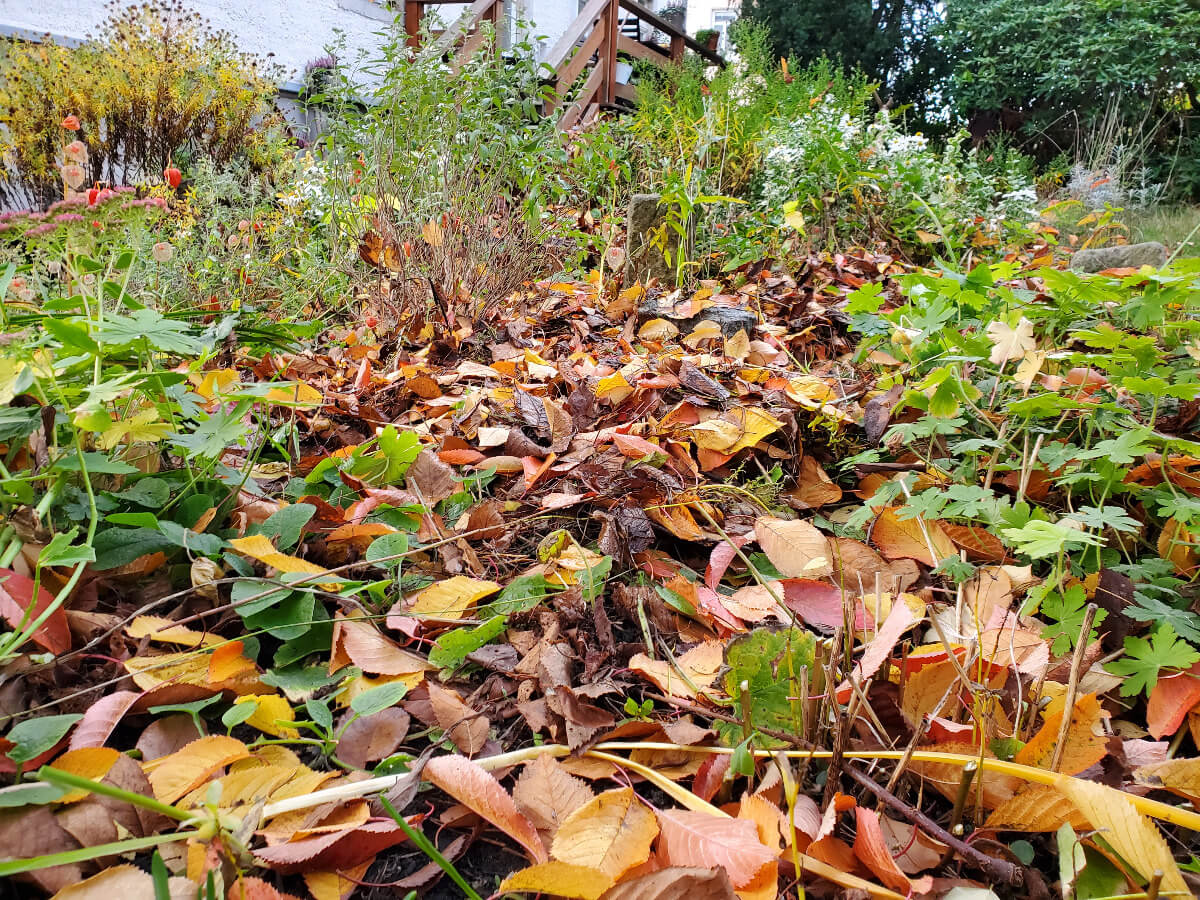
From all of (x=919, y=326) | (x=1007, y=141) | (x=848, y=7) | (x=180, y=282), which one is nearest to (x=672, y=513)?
(x=919, y=326)

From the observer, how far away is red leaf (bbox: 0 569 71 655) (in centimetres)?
75

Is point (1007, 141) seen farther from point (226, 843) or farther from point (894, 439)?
point (226, 843)

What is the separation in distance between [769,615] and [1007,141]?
450 inches

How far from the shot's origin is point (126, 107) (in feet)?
19.1

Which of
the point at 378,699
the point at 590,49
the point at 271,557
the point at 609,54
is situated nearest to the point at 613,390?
the point at 271,557

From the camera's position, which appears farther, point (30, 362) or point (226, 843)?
point (30, 362)

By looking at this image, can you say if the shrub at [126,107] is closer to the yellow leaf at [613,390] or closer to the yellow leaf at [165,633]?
the yellow leaf at [613,390]

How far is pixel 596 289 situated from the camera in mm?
2850

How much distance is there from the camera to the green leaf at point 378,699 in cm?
76

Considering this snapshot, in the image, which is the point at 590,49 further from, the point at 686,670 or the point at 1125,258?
the point at 686,670

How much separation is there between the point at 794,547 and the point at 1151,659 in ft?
1.47

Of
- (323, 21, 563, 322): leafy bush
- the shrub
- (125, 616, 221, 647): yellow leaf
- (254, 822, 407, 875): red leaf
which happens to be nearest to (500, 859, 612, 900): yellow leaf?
(254, 822, 407, 875): red leaf

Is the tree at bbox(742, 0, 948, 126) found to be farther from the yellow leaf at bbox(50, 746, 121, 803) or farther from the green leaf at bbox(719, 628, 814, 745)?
the yellow leaf at bbox(50, 746, 121, 803)

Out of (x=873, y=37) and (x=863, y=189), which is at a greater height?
(x=873, y=37)
